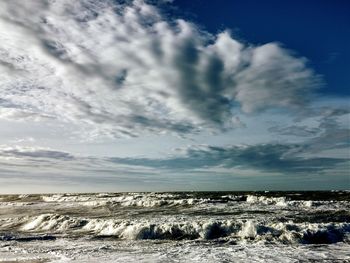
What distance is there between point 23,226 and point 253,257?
21.5 meters

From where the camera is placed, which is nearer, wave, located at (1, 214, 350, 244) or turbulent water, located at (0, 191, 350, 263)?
turbulent water, located at (0, 191, 350, 263)

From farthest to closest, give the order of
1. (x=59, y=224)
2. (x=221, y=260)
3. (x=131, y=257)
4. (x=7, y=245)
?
(x=59, y=224)
(x=7, y=245)
(x=131, y=257)
(x=221, y=260)

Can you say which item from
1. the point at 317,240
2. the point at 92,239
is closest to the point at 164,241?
the point at 92,239

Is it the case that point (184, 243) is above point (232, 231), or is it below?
below

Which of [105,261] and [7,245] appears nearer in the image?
[105,261]

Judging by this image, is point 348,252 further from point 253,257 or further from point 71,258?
point 71,258

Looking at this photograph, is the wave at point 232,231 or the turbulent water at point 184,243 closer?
the turbulent water at point 184,243

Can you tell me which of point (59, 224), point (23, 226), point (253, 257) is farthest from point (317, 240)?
point (23, 226)

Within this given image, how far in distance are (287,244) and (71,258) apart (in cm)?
1036

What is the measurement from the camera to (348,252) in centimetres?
1642

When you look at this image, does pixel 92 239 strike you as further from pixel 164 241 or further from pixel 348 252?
pixel 348 252

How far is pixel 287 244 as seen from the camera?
733 inches

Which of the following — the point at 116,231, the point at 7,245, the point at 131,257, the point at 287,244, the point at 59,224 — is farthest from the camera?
the point at 59,224

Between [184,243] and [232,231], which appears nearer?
[184,243]
